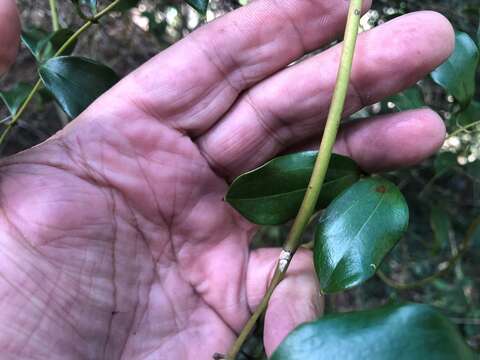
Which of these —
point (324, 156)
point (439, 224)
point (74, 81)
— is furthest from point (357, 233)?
point (439, 224)

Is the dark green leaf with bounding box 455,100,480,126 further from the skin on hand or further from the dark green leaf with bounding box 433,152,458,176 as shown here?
the skin on hand

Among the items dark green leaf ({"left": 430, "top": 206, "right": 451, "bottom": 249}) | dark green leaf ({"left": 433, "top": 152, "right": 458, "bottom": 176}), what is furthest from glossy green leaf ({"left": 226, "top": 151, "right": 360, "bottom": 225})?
dark green leaf ({"left": 430, "top": 206, "right": 451, "bottom": 249})

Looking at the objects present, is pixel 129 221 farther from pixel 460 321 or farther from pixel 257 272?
pixel 460 321

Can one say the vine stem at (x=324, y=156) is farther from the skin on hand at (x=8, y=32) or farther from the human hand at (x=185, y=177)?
the skin on hand at (x=8, y=32)

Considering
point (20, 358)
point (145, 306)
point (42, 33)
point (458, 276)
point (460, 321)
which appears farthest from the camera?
point (458, 276)

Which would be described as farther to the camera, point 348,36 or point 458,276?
point 458,276

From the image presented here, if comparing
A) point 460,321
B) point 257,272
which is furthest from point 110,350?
point 460,321
